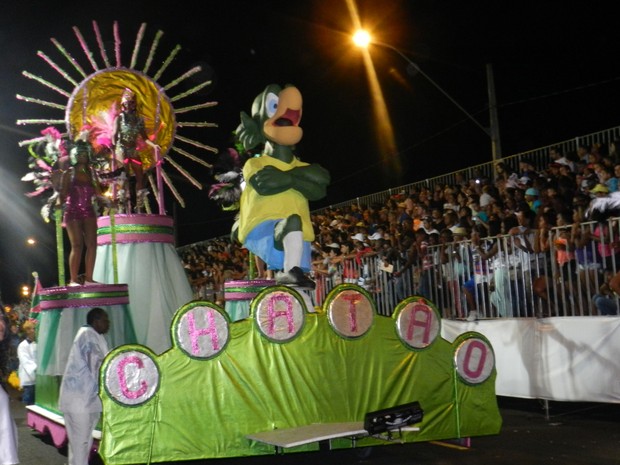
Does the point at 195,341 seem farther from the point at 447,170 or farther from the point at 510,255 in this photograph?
the point at 447,170

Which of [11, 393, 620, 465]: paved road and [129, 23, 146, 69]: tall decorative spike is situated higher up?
[129, 23, 146, 69]: tall decorative spike

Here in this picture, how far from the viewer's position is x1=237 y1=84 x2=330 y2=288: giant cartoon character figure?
28.0 ft

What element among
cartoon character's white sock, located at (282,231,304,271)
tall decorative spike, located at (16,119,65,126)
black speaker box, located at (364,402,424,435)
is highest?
tall decorative spike, located at (16,119,65,126)

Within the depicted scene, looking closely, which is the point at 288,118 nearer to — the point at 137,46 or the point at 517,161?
the point at 137,46

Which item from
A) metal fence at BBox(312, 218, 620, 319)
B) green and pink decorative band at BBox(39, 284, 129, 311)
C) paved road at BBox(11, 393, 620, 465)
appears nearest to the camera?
paved road at BBox(11, 393, 620, 465)

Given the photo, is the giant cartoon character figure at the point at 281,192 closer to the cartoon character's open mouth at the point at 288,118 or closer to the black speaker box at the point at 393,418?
the cartoon character's open mouth at the point at 288,118

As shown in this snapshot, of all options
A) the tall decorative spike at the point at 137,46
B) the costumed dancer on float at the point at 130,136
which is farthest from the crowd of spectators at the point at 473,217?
the tall decorative spike at the point at 137,46

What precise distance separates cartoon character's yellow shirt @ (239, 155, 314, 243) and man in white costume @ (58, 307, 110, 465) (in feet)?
6.63

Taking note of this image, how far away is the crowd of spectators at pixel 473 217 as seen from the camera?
10938mm

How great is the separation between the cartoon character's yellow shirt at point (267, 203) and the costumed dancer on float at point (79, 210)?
2.28 metres

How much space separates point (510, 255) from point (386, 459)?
4.05m

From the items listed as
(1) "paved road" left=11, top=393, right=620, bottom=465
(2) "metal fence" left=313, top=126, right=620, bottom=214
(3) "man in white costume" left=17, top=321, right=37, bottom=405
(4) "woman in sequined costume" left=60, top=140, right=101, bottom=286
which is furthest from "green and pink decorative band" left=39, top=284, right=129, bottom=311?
(2) "metal fence" left=313, top=126, right=620, bottom=214

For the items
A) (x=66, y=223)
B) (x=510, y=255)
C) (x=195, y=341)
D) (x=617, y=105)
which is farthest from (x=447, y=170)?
(x=195, y=341)

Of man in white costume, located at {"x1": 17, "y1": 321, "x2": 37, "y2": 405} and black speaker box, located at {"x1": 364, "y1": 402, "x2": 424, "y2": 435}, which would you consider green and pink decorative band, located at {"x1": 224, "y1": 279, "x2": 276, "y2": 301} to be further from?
man in white costume, located at {"x1": 17, "y1": 321, "x2": 37, "y2": 405}
